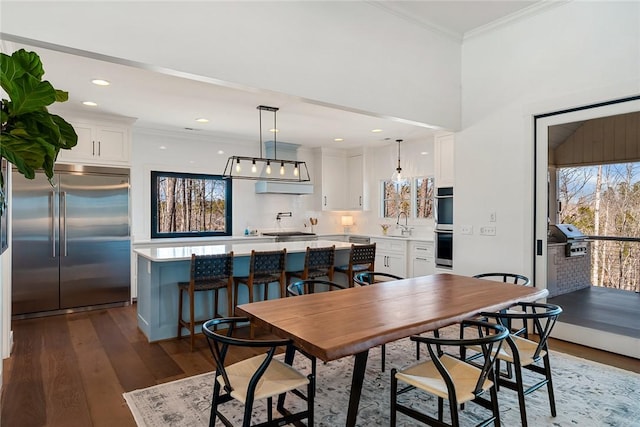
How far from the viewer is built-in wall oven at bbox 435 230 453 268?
546 cm

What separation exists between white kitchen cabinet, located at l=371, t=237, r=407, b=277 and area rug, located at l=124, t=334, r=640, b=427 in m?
3.49

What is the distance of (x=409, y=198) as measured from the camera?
7066mm

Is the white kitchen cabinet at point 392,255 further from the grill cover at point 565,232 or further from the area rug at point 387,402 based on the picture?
the area rug at point 387,402

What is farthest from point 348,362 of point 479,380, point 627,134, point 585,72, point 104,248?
point 104,248

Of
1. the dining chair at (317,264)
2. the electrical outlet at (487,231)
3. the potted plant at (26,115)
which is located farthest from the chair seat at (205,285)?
the electrical outlet at (487,231)

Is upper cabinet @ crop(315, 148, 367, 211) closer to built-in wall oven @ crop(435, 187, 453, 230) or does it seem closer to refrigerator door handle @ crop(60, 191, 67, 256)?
built-in wall oven @ crop(435, 187, 453, 230)

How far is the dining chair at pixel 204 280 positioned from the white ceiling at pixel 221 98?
5.33ft

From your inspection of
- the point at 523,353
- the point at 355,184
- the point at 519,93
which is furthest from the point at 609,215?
the point at 355,184

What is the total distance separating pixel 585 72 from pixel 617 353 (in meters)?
2.46

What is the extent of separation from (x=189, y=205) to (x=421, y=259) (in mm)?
3968

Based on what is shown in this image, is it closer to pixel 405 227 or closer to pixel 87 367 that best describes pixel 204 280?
pixel 87 367

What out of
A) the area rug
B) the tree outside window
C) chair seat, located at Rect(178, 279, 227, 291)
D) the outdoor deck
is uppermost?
the tree outside window

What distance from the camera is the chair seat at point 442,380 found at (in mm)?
1811

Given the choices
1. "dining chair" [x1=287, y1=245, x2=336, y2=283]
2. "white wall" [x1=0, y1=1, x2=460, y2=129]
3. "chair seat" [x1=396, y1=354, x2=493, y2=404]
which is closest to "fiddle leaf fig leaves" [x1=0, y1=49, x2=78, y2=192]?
"white wall" [x1=0, y1=1, x2=460, y2=129]
